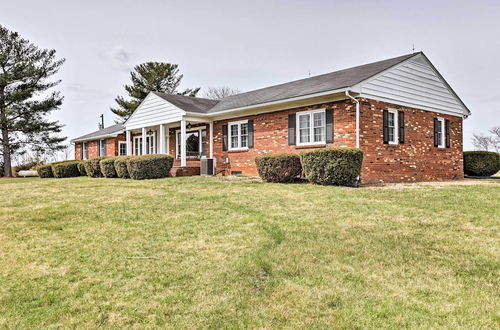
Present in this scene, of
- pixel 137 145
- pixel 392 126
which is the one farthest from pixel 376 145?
pixel 137 145

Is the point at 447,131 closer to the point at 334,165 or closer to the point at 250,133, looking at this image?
the point at 250,133

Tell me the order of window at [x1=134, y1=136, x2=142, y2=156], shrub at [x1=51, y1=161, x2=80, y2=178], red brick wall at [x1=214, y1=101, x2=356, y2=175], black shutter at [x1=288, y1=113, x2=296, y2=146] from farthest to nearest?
window at [x1=134, y1=136, x2=142, y2=156] → shrub at [x1=51, y1=161, x2=80, y2=178] → black shutter at [x1=288, y1=113, x2=296, y2=146] → red brick wall at [x1=214, y1=101, x2=356, y2=175]

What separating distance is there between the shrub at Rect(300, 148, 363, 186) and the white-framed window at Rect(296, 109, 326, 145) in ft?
8.66

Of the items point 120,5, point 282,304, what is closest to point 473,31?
point 120,5

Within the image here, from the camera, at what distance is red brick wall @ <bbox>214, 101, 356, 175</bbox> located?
12.9 m

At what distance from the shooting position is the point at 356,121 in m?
12.7

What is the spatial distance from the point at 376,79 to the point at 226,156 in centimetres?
758

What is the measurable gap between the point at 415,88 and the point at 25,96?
2650 centimetres

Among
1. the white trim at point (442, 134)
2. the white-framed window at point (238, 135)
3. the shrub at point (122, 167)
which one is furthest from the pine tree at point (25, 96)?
the white trim at point (442, 134)

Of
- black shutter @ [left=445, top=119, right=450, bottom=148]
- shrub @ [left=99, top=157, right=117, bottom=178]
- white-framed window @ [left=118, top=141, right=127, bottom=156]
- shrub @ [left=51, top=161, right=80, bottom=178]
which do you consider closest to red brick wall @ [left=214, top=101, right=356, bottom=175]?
shrub @ [left=99, top=157, right=117, bottom=178]

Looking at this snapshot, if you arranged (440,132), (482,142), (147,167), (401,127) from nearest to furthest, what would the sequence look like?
(401,127), (147,167), (440,132), (482,142)

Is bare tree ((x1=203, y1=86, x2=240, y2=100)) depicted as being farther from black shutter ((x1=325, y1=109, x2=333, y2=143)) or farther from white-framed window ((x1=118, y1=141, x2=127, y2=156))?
black shutter ((x1=325, y1=109, x2=333, y2=143))

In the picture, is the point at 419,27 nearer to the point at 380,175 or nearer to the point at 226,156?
the point at 380,175

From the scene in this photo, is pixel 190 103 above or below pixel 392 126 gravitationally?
above
